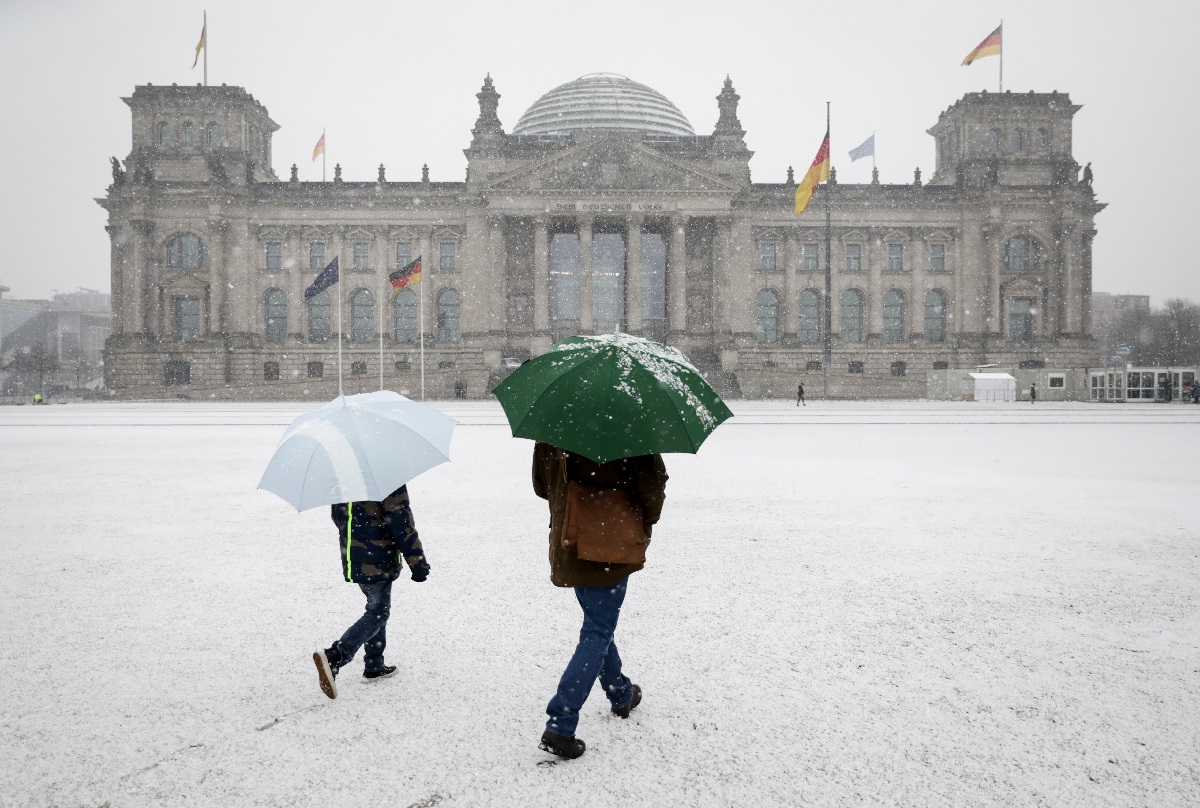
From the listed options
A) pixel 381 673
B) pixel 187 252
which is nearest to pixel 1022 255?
pixel 187 252

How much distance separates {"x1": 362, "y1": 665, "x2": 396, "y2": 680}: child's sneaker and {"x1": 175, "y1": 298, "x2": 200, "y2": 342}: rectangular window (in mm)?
65299

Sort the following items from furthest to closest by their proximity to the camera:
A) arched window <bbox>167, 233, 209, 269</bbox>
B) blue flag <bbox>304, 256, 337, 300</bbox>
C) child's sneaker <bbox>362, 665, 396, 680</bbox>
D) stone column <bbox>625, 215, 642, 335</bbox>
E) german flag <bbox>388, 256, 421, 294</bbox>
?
arched window <bbox>167, 233, 209, 269</bbox>, stone column <bbox>625, 215, 642, 335</bbox>, german flag <bbox>388, 256, 421, 294</bbox>, blue flag <bbox>304, 256, 337, 300</bbox>, child's sneaker <bbox>362, 665, 396, 680</bbox>

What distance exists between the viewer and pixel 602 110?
236ft

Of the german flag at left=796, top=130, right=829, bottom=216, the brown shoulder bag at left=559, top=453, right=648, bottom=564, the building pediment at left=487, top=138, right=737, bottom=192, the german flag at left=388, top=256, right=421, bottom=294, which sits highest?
the building pediment at left=487, top=138, right=737, bottom=192

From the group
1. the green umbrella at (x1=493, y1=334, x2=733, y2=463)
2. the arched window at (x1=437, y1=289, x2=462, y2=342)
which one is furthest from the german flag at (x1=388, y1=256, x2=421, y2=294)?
the green umbrella at (x1=493, y1=334, x2=733, y2=463)

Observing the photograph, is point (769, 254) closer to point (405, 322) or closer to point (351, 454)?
point (405, 322)

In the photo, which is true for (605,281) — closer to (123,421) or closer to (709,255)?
(709,255)

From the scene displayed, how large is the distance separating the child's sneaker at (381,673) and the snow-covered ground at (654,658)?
12 cm

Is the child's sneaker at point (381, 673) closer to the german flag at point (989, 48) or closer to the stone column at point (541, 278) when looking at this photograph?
the stone column at point (541, 278)

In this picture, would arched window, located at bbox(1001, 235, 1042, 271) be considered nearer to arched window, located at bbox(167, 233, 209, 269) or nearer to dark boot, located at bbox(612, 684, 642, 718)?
arched window, located at bbox(167, 233, 209, 269)

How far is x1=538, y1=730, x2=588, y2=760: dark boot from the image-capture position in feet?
12.7

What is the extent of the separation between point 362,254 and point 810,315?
36.4 metres

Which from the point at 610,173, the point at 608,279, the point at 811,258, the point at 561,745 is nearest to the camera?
the point at 561,745

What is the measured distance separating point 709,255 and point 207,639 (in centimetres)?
6044
